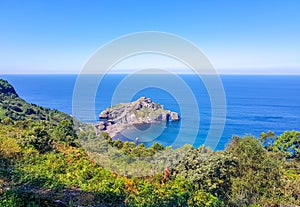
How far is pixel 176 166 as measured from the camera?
20.2ft

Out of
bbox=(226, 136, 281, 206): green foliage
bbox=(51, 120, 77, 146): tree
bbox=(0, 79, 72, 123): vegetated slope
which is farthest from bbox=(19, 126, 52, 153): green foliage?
bbox=(0, 79, 72, 123): vegetated slope

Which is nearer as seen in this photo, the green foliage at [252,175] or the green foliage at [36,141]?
the green foliage at [252,175]

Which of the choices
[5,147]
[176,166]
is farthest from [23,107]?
[176,166]

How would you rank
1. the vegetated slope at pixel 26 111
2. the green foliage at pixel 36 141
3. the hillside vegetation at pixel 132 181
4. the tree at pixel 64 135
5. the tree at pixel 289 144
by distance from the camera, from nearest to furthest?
the hillside vegetation at pixel 132 181 < the green foliage at pixel 36 141 < the tree at pixel 64 135 < the tree at pixel 289 144 < the vegetated slope at pixel 26 111

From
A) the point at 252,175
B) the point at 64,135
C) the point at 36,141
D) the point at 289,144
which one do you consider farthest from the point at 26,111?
the point at 252,175

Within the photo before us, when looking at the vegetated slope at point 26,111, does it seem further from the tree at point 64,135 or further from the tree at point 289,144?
the tree at point 289,144

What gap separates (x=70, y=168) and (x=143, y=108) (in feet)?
68.2

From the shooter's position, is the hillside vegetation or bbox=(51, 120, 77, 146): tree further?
bbox=(51, 120, 77, 146): tree

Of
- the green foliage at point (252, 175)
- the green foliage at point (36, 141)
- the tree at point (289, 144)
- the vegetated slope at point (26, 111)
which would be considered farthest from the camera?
the vegetated slope at point (26, 111)

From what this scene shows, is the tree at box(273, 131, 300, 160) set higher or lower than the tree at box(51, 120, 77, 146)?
lower

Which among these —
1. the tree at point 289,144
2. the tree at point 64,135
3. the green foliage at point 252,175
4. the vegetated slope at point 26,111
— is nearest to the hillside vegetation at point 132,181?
the green foliage at point 252,175

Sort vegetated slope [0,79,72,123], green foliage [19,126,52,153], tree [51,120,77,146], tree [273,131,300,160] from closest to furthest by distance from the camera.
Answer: green foliage [19,126,52,153] → tree [51,120,77,146] → tree [273,131,300,160] → vegetated slope [0,79,72,123]

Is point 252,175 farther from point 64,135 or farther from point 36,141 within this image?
point 64,135

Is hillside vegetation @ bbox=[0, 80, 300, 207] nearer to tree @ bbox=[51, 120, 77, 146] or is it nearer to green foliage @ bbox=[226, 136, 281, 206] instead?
green foliage @ bbox=[226, 136, 281, 206]
